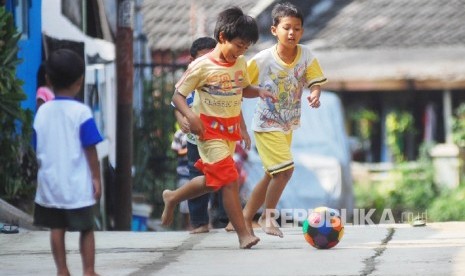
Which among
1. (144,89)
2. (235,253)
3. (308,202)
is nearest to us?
(235,253)

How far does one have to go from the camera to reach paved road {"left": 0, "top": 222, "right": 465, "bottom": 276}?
28.1 feet

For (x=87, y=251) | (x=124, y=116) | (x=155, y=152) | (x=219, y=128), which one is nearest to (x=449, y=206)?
(x=155, y=152)

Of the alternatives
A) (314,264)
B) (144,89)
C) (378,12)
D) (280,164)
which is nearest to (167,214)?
(280,164)

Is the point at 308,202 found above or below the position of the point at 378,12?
below

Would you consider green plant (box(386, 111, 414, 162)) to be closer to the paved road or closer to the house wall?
the house wall

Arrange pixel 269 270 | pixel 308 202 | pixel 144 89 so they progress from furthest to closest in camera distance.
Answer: pixel 144 89 → pixel 308 202 → pixel 269 270

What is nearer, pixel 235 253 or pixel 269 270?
pixel 269 270

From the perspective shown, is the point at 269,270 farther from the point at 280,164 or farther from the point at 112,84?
the point at 112,84

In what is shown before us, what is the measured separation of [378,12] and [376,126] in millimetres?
2692

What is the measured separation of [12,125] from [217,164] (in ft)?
10.6

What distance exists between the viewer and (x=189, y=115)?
31.0ft

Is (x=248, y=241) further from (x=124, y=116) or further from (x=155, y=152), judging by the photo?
(x=155, y=152)

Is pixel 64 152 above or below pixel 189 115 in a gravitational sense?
below

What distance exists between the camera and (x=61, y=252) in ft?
26.2
